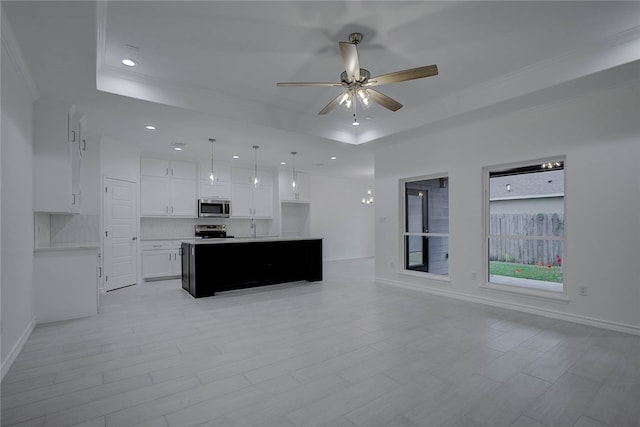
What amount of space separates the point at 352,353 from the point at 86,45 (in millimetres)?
3480

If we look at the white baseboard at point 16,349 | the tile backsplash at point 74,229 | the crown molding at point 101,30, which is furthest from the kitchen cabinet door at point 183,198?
the crown molding at point 101,30

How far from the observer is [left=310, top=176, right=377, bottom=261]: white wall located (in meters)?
9.62

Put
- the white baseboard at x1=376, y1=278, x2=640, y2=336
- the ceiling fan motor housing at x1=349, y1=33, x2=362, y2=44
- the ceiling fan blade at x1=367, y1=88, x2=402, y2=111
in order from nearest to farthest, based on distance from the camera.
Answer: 1. the ceiling fan motor housing at x1=349, y1=33, x2=362, y2=44
2. the ceiling fan blade at x1=367, y1=88, x2=402, y2=111
3. the white baseboard at x1=376, y1=278, x2=640, y2=336

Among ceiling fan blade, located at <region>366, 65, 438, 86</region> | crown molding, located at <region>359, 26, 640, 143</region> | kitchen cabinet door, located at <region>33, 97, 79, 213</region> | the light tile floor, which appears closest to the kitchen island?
the light tile floor

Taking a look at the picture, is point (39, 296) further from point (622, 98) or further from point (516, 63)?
point (622, 98)

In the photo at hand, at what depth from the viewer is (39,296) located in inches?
146

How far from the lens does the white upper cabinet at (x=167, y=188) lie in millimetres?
6570

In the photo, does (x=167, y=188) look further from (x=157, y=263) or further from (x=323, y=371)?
(x=323, y=371)

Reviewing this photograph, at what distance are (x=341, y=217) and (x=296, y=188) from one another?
6.86 feet

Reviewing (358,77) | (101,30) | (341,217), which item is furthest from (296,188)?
(101,30)

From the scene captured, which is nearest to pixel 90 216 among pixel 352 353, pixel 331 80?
pixel 331 80

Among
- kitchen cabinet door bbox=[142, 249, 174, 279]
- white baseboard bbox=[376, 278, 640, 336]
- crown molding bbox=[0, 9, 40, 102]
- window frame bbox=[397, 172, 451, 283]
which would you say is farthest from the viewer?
kitchen cabinet door bbox=[142, 249, 174, 279]

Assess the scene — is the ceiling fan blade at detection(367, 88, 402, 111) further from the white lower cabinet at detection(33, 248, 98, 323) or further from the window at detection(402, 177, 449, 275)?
the white lower cabinet at detection(33, 248, 98, 323)

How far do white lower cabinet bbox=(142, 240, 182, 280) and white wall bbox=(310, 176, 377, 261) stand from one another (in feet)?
12.7
